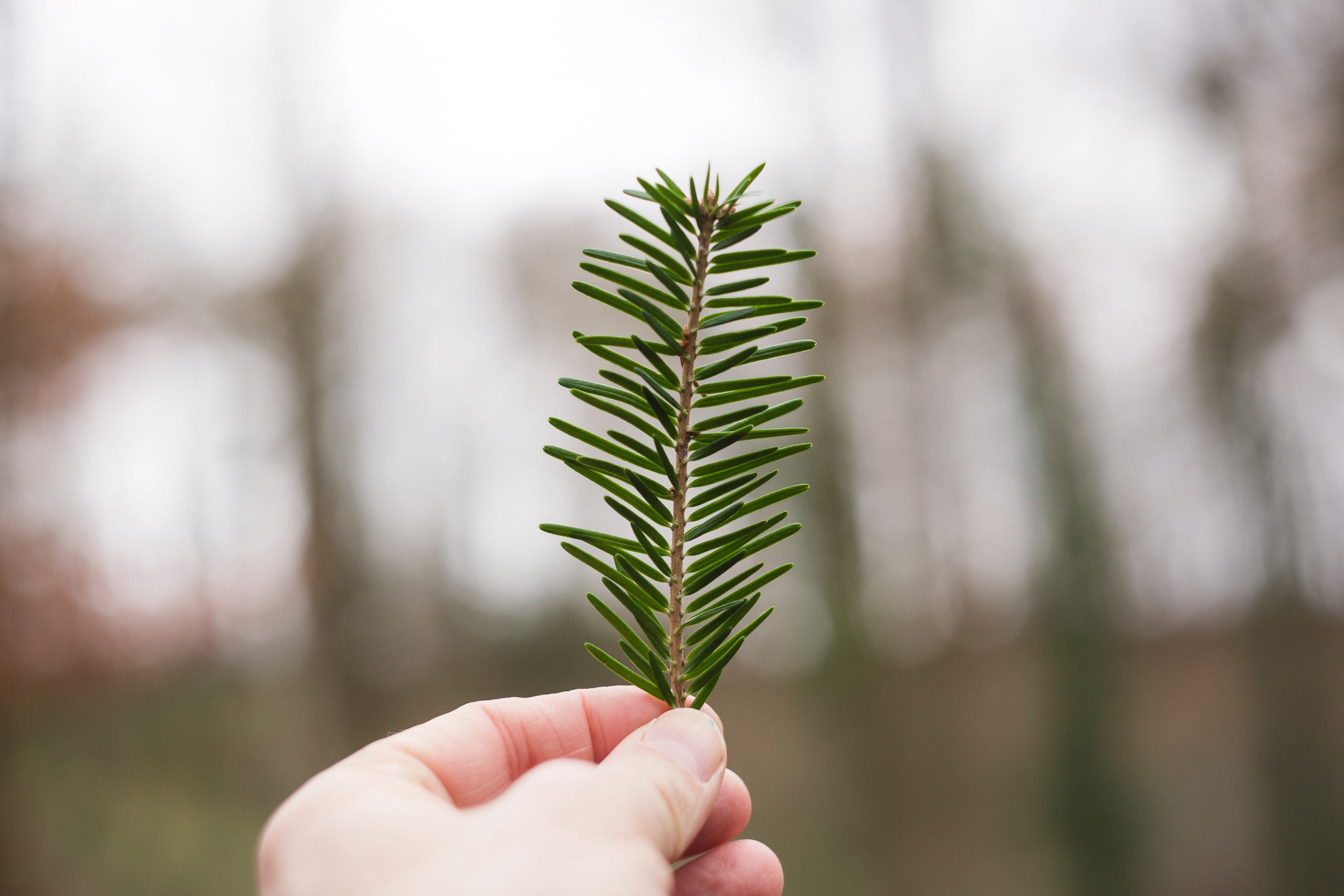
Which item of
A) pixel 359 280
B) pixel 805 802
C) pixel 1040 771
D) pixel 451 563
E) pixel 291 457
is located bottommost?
pixel 805 802

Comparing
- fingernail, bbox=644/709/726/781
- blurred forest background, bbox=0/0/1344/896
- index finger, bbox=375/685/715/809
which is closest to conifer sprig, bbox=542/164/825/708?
fingernail, bbox=644/709/726/781

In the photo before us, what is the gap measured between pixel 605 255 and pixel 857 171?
1.84 m

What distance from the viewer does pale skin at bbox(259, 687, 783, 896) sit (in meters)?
0.30

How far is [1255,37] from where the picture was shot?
4.74 feet

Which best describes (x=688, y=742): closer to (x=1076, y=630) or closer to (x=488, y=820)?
(x=488, y=820)

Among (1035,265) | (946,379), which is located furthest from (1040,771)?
(1035,265)

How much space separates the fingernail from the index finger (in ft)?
0.23

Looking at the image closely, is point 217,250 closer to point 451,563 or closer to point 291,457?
point 291,457

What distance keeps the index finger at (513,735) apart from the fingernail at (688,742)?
0.23ft

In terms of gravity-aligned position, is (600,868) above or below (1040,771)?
above

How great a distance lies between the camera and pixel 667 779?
1.16 feet

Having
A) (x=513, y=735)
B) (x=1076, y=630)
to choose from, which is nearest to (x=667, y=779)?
(x=513, y=735)

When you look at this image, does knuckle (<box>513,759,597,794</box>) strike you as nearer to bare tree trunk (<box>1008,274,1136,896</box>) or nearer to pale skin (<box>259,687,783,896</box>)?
pale skin (<box>259,687,783,896</box>)

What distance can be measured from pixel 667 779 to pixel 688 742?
0.02m
